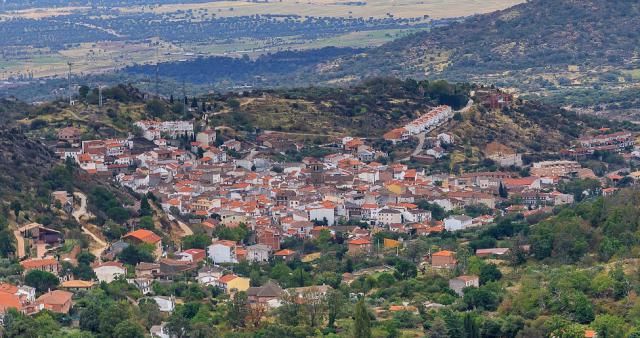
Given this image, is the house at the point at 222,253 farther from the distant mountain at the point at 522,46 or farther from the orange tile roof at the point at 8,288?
the distant mountain at the point at 522,46

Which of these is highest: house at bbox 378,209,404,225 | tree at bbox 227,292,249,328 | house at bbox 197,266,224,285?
tree at bbox 227,292,249,328

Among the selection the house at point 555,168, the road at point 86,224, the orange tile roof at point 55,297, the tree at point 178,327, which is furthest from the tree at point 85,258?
the house at point 555,168

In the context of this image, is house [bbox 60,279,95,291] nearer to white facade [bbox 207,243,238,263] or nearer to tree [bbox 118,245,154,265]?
tree [bbox 118,245,154,265]

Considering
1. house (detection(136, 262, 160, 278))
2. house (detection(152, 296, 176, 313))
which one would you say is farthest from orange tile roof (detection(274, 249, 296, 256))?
house (detection(152, 296, 176, 313))

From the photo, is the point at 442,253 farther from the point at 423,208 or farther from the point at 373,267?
the point at 423,208

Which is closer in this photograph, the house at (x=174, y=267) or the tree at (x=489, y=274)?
the tree at (x=489, y=274)

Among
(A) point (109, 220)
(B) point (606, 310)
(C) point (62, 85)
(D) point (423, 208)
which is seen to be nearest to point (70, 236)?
(A) point (109, 220)
